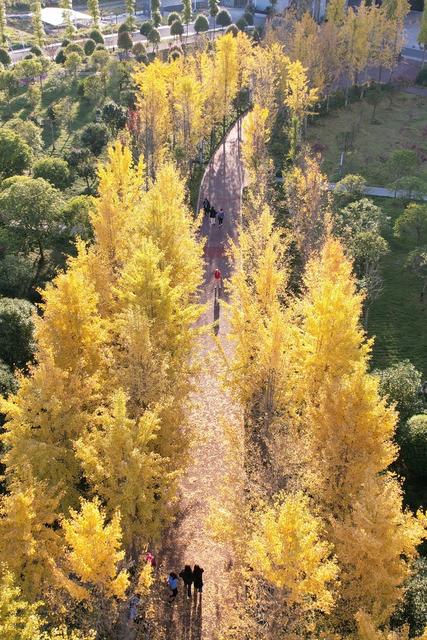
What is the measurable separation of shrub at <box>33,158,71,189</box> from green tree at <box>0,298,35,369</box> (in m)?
16.1

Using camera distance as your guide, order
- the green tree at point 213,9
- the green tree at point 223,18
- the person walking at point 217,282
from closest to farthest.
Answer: the person walking at point 217,282 < the green tree at point 223,18 < the green tree at point 213,9

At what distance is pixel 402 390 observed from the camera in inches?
1015

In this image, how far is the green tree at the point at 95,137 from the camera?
50406mm

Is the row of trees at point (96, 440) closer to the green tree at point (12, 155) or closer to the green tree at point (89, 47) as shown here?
the green tree at point (12, 155)

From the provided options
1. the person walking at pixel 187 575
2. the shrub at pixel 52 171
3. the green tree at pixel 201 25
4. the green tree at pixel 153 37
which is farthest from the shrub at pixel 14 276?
the green tree at pixel 201 25

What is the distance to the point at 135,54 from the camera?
7200cm

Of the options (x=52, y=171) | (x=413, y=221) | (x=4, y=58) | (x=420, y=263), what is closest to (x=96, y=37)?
(x=4, y=58)

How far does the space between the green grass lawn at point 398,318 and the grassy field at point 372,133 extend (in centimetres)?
1331

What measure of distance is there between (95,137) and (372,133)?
26.7 m

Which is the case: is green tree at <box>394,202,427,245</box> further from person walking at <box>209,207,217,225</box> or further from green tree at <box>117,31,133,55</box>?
green tree at <box>117,31,133,55</box>

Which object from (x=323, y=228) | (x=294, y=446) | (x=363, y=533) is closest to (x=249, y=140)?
(x=323, y=228)

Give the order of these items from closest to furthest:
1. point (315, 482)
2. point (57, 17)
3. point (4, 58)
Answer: point (315, 482) → point (4, 58) → point (57, 17)

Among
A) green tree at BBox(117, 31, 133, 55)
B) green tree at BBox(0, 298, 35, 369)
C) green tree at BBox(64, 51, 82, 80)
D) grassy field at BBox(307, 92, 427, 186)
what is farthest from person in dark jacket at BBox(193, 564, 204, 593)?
green tree at BBox(117, 31, 133, 55)

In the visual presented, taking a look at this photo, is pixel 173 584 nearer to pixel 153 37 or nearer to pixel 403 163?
pixel 403 163
